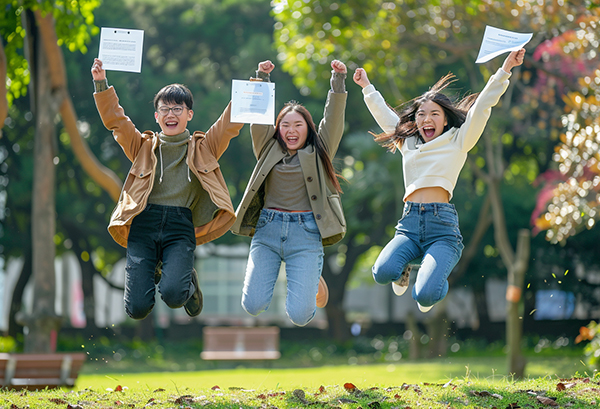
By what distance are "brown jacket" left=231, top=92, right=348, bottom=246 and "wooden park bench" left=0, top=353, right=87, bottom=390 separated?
4571mm

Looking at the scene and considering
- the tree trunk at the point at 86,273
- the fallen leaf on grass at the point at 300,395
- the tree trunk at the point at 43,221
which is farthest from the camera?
the tree trunk at the point at 86,273

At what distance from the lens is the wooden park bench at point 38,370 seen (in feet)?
29.2

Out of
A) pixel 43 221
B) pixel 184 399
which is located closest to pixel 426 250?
pixel 184 399

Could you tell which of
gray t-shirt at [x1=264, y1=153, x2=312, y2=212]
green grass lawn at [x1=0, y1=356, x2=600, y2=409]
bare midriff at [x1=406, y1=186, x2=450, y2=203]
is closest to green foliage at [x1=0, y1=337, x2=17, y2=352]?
green grass lawn at [x1=0, y1=356, x2=600, y2=409]

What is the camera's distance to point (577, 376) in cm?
684

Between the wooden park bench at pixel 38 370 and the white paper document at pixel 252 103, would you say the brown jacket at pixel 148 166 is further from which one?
the wooden park bench at pixel 38 370

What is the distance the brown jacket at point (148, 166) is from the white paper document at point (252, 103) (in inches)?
10.9

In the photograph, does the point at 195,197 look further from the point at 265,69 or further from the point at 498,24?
the point at 498,24

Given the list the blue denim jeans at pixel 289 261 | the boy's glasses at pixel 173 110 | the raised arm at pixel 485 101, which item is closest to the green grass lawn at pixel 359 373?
the blue denim jeans at pixel 289 261

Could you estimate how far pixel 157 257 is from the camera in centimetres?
587

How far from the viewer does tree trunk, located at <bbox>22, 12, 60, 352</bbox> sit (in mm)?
11500

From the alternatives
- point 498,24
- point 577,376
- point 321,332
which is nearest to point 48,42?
point 498,24

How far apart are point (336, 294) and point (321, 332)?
2.19 metres

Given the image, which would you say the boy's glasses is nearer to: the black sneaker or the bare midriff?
the black sneaker
